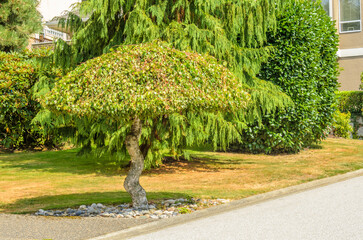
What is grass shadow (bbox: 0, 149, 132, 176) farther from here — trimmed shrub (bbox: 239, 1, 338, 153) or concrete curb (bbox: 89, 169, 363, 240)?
trimmed shrub (bbox: 239, 1, 338, 153)

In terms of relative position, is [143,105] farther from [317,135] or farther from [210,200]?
[317,135]

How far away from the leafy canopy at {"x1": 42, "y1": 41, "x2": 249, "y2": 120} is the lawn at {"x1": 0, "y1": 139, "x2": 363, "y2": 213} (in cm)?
250

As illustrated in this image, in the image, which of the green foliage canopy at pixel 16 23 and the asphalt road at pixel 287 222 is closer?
the asphalt road at pixel 287 222

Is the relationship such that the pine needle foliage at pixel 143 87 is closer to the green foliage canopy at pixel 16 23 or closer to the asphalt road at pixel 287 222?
the asphalt road at pixel 287 222

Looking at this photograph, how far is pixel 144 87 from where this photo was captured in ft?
21.3

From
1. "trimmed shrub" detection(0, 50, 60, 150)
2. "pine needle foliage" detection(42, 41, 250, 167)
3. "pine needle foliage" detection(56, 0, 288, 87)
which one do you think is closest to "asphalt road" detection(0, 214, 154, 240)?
"pine needle foliage" detection(42, 41, 250, 167)

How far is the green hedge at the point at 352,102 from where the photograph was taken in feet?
72.4

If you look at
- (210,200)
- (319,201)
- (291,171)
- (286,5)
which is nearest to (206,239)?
(210,200)

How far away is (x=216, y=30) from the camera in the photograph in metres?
11.9

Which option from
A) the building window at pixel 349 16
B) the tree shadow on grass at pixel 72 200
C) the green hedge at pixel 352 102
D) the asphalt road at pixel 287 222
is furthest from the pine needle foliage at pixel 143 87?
the building window at pixel 349 16

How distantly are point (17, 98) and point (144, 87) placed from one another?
11.1 metres

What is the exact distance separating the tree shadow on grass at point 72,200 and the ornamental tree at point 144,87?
7.11 feet

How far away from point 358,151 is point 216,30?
7.77m

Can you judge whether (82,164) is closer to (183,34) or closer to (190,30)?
(183,34)
